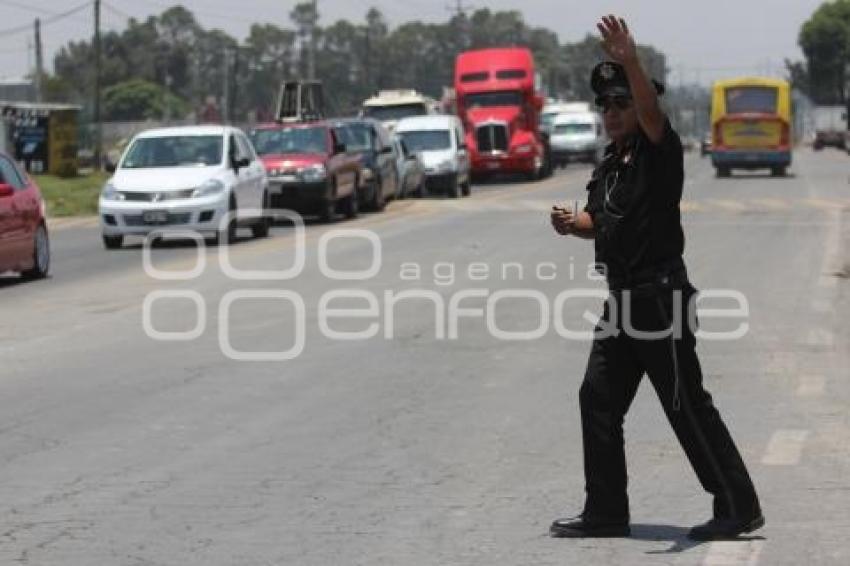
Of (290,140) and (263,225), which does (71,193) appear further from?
(263,225)

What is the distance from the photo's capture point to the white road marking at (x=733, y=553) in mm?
6734

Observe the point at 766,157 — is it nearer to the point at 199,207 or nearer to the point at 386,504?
the point at 199,207

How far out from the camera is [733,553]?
689 cm

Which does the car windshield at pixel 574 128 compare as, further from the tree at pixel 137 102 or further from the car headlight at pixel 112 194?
the tree at pixel 137 102

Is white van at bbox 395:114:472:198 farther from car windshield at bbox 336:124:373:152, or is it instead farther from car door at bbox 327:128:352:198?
car door at bbox 327:128:352:198

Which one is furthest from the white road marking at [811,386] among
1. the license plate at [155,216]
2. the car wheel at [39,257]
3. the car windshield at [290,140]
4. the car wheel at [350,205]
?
the car wheel at [350,205]

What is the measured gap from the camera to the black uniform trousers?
700cm

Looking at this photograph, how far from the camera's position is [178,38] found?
613 feet

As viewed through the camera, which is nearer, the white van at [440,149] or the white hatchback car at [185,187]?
the white hatchback car at [185,187]

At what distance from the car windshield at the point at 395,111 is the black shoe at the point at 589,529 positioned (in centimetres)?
5186

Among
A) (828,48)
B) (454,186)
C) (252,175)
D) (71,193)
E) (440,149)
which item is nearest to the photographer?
(252,175)

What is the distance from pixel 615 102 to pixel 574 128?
70.0m

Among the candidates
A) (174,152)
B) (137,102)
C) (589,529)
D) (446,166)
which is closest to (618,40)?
(589,529)

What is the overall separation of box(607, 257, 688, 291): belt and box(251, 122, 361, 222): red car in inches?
965
